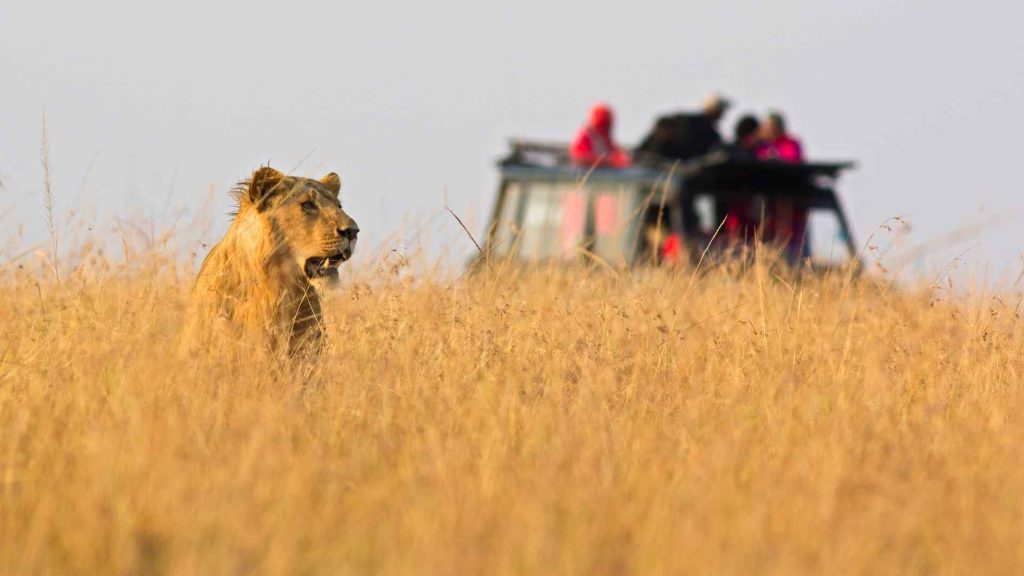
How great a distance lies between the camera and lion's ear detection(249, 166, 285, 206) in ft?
20.2

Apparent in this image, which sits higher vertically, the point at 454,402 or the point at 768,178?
the point at 768,178

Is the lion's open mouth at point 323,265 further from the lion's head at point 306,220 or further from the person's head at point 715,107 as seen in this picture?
the person's head at point 715,107

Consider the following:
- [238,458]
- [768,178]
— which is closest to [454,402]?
[238,458]

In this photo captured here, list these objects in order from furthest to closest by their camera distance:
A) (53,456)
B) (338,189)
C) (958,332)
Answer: (958,332) → (338,189) → (53,456)

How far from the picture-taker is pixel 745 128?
15156 mm

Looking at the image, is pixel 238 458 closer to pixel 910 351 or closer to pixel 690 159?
pixel 910 351

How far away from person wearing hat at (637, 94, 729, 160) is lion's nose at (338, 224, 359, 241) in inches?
321

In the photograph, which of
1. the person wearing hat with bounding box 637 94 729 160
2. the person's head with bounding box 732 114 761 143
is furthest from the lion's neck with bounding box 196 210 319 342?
the person's head with bounding box 732 114 761 143

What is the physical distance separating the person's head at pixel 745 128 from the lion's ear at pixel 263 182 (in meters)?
9.44

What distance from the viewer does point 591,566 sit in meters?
3.59

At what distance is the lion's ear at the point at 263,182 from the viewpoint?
20.2ft

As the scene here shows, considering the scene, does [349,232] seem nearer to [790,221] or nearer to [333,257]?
[333,257]

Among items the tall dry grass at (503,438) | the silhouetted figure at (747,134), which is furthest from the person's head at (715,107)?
the tall dry grass at (503,438)

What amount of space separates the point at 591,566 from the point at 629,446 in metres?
1.21
